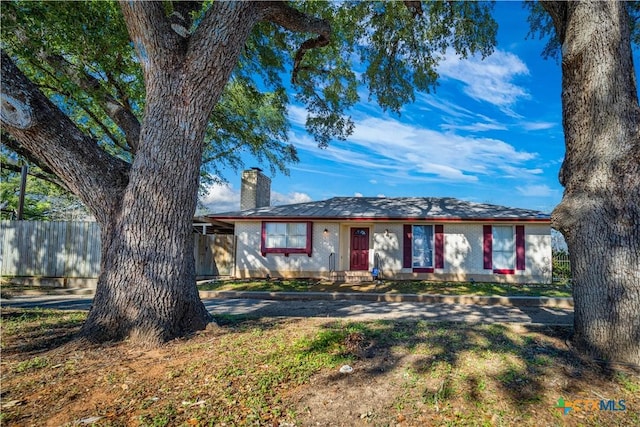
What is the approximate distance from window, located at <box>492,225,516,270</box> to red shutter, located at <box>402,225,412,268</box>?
10.8 ft

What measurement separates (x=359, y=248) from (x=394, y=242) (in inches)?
60.0

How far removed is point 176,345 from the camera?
379 cm

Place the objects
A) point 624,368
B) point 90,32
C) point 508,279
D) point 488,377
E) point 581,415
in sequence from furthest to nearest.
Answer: point 508,279 → point 90,32 → point 624,368 → point 488,377 → point 581,415

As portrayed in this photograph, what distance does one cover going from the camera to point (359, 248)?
1512 cm

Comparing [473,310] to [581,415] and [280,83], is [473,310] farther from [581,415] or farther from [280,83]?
[280,83]

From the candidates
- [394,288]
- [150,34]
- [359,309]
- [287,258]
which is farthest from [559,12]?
[287,258]

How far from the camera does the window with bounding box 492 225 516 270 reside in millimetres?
13992

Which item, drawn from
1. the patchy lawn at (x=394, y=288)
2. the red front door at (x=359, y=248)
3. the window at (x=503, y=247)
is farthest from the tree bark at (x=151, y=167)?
the window at (x=503, y=247)

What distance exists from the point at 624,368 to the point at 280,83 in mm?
10164

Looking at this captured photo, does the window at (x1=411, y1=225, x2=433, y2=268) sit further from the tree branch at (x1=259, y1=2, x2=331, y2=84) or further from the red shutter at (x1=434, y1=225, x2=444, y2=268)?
the tree branch at (x1=259, y1=2, x2=331, y2=84)

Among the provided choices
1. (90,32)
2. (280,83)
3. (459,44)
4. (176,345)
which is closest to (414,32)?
(459,44)

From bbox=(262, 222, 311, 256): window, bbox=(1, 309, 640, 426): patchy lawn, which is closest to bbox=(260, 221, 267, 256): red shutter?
bbox=(262, 222, 311, 256): window

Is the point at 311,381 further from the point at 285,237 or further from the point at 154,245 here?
the point at 285,237

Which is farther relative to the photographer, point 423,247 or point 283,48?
point 423,247
